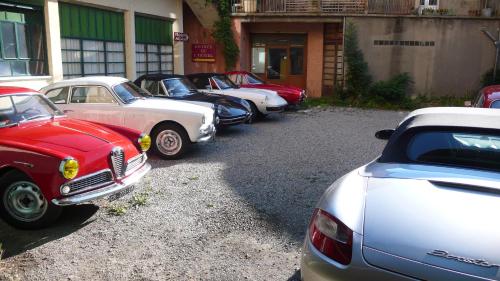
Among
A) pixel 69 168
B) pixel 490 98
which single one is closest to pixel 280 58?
pixel 490 98

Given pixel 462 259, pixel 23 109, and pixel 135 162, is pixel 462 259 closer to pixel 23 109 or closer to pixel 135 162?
pixel 135 162

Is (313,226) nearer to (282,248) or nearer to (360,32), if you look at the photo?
(282,248)

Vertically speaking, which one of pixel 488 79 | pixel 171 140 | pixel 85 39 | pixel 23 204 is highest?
pixel 85 39

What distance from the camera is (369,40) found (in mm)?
18094

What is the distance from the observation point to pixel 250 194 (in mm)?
6039

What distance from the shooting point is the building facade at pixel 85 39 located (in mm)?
10953

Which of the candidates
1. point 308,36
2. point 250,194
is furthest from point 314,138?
point 308,36

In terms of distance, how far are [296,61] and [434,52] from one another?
6.01m

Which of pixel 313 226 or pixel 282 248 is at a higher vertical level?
pixel 313 226

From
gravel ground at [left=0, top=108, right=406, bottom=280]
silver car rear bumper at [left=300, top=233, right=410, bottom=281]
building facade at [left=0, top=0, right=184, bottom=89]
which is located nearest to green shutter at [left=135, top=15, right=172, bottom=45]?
building facade at [left=0, top=0, right=184, bottom=89]

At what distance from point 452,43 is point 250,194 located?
14.7 m

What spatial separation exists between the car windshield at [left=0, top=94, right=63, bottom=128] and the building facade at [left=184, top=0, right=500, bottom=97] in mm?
13906

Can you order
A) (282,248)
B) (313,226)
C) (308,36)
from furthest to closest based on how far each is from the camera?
(308,36), (282,248), (313,226)

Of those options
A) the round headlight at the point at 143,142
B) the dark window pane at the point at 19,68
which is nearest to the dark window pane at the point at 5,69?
the dark window pane at the point at 19,68
